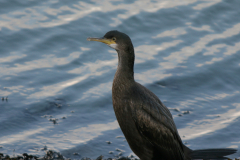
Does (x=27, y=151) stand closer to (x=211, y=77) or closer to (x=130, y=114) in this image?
(x=130, y=114)

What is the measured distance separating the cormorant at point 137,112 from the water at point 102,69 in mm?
1654

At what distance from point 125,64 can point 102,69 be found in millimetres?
4432

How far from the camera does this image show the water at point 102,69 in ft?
30.0

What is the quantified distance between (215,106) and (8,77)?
5.46 m

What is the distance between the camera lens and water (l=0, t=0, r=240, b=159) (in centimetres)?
913

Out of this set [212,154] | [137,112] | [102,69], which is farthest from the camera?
[102,69]

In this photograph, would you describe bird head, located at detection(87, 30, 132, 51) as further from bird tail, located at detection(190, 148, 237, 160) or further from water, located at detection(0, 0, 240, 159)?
water, located at detection(0, 0, 240, 159)

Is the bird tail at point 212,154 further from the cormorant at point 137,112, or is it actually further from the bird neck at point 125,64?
the bird neck at point 125,64

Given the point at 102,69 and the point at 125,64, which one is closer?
the point at 125,64

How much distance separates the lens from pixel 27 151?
8281 mm

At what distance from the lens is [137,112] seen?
6.73m

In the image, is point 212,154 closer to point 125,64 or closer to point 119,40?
point 125,64

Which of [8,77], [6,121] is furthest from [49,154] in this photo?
[8,77]

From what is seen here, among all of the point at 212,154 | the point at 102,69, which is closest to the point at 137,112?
the point at 212,154
